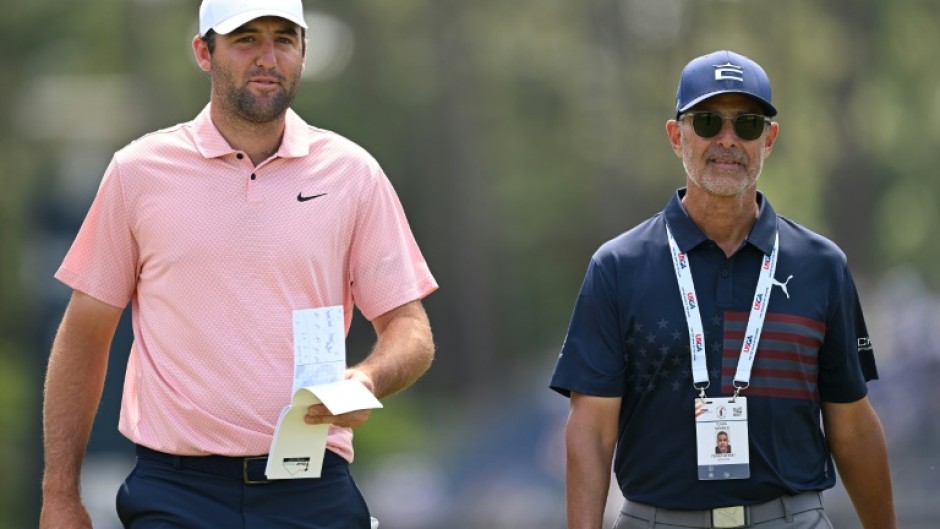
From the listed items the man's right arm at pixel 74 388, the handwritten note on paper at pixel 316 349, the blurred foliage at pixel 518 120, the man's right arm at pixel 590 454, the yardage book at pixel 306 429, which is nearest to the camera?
the yardage book at pixel 306 429

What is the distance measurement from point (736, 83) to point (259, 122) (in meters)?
1.59

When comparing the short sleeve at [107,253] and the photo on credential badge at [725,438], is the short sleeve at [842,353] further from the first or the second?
the short sleeve at [107,253]

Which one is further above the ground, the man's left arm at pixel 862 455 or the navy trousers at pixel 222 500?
the man's left arm at pixel 862 455

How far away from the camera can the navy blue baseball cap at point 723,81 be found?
673 centimetres

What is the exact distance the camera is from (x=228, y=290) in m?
6.34

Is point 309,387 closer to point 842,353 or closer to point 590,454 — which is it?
point 590,454

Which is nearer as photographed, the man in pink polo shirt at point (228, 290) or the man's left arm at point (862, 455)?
the man in pink polo shirt at point (228, 290)

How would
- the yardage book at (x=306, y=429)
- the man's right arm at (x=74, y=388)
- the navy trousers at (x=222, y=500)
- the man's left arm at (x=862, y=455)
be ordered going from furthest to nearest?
the man's left arm at (x=862, y=455) < the man's right arm at (x=74, y=388) < the navy trousers at (x=222, y=500) < the yardage book at (x=306, y=429)

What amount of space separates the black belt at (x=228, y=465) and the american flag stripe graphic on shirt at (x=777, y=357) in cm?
153

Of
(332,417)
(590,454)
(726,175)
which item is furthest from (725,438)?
(332,417)

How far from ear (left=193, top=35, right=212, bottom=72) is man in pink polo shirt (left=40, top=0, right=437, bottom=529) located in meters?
0.01

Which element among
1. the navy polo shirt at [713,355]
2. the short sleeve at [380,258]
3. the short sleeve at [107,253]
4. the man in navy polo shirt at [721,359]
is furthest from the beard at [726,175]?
the short sleeve at [107,253]

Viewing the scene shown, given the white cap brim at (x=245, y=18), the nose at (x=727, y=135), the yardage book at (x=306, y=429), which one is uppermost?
the white cap brim at (x=245, y=18)

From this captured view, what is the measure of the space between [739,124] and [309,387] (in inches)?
69.2
